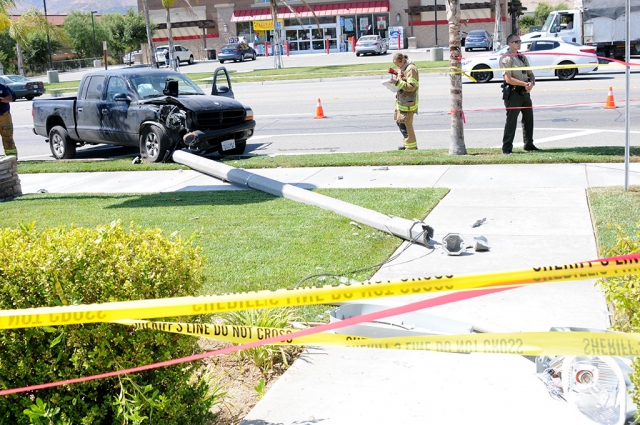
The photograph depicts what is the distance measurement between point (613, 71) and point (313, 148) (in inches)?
668

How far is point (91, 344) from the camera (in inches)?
146

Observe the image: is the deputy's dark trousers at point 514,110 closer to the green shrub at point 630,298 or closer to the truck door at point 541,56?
the green shrub at point 630,298

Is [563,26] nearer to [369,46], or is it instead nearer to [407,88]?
[369,46]

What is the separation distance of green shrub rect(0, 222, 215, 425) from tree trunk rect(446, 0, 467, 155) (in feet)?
29.0

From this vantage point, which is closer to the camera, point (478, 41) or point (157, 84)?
point (157, 84)

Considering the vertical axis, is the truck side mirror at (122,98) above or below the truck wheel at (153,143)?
above

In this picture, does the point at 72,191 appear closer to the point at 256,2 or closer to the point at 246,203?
the point at 246,203

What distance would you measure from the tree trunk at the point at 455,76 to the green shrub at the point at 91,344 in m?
8.84

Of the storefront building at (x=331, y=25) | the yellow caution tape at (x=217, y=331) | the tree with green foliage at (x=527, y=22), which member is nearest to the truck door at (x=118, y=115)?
the yellow caution tape at (x=217, y=331)

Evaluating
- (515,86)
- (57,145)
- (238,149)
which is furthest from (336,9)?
(515,86)

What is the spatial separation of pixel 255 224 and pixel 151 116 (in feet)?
19.5

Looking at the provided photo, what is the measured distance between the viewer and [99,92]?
14.9m

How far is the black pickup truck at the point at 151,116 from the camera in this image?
44.7 ft

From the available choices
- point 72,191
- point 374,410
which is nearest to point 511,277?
point 374,410
